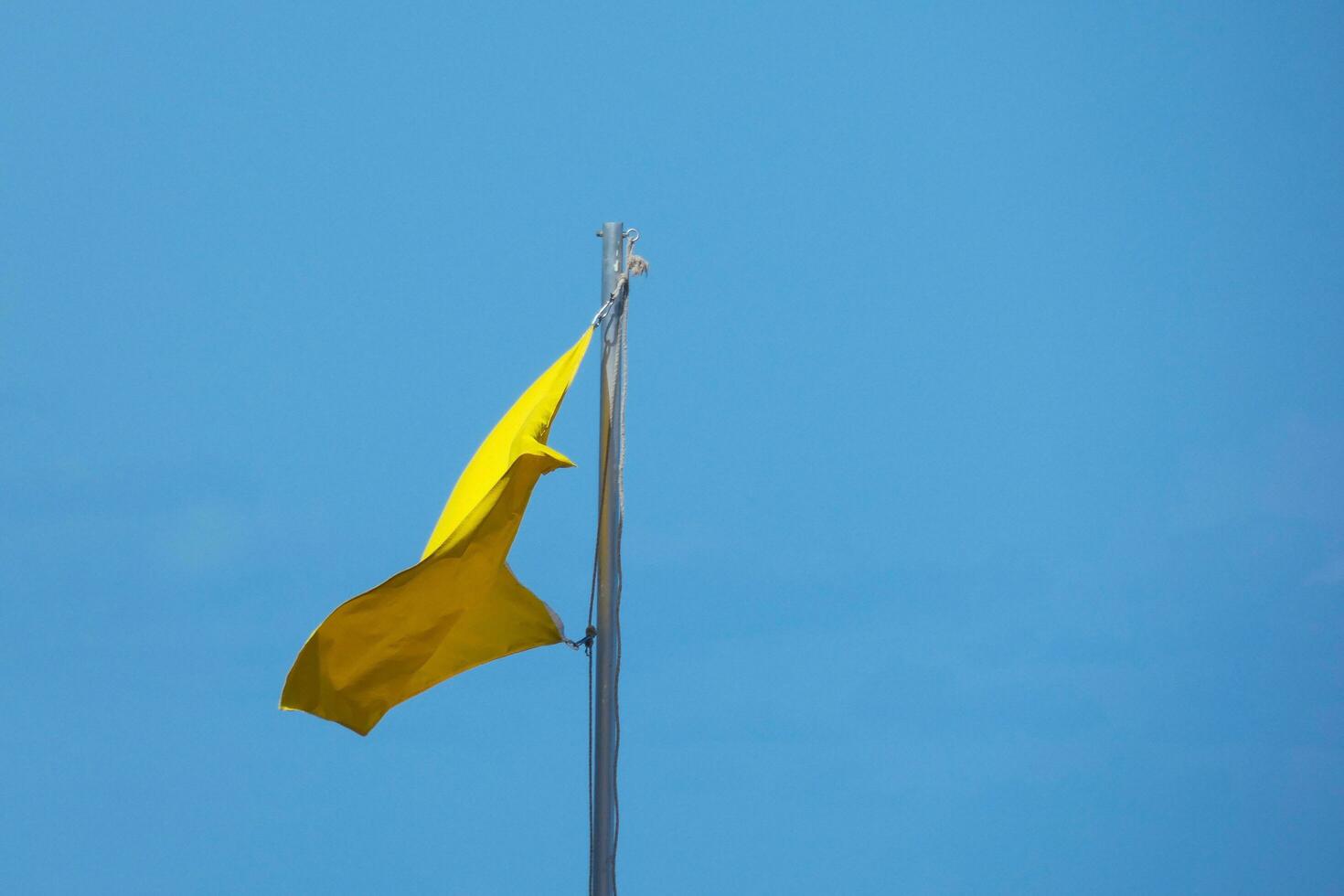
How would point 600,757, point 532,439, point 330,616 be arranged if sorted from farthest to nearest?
point 600,757 → point 532,439 → point 330,616

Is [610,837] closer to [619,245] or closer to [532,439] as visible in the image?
[532,439]

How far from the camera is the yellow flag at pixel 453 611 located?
6293 mm

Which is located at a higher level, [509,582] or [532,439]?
[532,439]

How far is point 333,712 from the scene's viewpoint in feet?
20.9

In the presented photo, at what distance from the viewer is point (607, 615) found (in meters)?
7.19

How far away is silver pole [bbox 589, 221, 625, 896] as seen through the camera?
7.16m

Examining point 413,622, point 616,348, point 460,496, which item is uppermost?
point 616,348

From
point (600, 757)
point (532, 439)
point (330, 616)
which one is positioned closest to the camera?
point (330, 616)

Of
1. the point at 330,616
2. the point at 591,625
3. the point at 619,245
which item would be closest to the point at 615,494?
the point at 591,625

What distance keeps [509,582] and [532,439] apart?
1.92ft

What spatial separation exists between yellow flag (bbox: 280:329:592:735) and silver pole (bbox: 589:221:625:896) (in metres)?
0.24

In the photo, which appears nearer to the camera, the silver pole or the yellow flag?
the yellow flag

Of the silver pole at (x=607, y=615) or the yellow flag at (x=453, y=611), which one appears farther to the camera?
the silver pole at (x=607, y=615)

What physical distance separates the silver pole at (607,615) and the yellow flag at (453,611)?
0.24m
